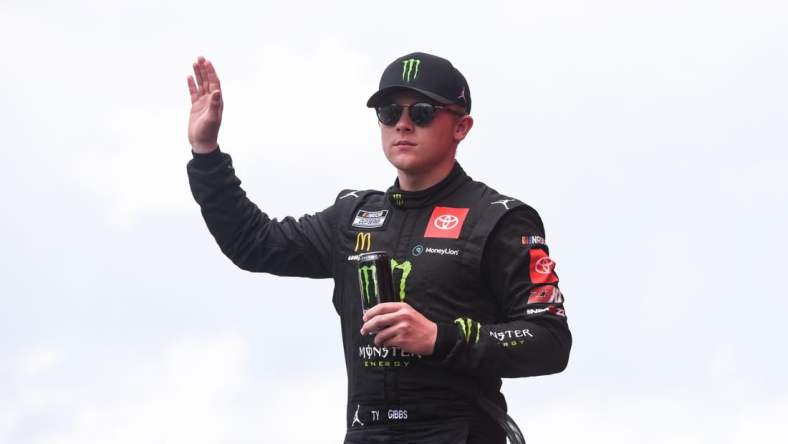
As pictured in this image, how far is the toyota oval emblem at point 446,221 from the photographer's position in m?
6.54

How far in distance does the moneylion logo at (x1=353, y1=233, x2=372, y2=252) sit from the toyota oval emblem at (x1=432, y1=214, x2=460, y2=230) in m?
0.40

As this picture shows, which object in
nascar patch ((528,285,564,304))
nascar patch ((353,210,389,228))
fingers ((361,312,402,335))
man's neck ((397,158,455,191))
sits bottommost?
fingers ((361,312,402,335))

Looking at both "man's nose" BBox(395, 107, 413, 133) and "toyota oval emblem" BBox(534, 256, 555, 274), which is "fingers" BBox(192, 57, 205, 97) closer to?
"man's nose" BBox(395, 107, 413, 133)

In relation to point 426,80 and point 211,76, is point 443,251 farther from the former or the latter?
point 211,76

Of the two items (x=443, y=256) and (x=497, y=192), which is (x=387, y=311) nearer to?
(x=443, y=256)

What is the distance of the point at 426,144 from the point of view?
659 centimetres

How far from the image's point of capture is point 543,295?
20.9 ft

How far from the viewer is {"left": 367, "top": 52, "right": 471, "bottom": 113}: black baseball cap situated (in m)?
6.65

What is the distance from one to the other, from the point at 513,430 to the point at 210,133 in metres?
2.53

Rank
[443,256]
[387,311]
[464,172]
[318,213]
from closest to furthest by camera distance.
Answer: [387,311], [443,256], [464,172], [318,213]

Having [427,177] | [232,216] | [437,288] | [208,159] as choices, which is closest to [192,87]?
[208,159]

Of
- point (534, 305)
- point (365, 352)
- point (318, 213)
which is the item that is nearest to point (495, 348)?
point (534, 305)

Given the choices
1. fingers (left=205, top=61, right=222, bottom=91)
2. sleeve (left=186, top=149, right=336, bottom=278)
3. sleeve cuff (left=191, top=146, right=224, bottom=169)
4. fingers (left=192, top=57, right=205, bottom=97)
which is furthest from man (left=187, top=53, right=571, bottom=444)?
fingers (left=192, top=57, right=205, bottom=97)

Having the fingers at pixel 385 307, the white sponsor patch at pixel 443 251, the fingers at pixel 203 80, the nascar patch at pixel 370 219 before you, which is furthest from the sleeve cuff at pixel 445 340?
the fingers at pixel 203 80
